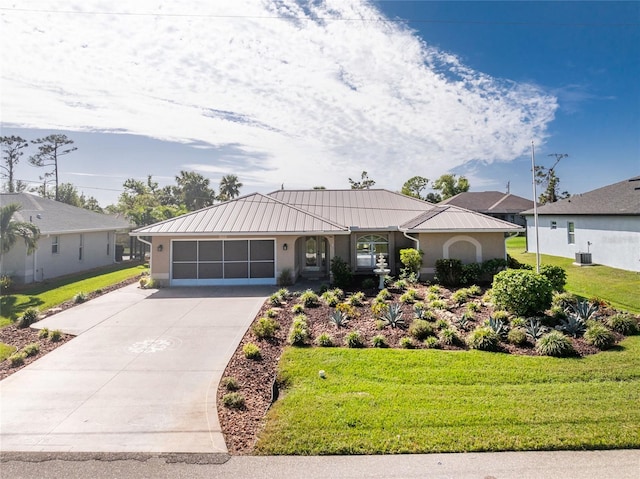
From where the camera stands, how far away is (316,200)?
22281 mm

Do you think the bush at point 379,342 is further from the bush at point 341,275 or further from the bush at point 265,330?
the bush at point 341,275

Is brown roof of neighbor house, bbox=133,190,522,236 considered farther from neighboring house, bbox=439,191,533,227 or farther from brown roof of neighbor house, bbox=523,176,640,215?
neighboring house, bbox=439,191,533,227

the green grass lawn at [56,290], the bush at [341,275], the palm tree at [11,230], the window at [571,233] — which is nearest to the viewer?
the green grass lawn at [56,290]

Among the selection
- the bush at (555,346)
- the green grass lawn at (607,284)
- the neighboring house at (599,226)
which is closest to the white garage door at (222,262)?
the bush at (555,346)

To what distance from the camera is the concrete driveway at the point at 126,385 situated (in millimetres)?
5082

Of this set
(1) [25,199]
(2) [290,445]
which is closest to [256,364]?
(2) [290,445]

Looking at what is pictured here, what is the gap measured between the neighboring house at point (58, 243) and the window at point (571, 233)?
29.8m

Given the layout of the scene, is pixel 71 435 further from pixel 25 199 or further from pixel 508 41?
pixel 25 199

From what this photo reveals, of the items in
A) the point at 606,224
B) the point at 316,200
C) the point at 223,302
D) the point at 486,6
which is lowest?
the point at 223,302

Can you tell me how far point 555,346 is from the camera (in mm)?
7598

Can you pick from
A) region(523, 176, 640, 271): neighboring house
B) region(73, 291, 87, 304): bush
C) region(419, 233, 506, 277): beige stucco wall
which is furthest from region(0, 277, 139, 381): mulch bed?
region(523, 176, 640, 271): neighboring house

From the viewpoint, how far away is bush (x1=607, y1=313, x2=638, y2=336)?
8.86m

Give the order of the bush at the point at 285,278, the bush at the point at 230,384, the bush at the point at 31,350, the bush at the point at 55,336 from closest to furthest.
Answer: the bush at the point at 230,384
the bush at the point at 31,350
the bush at the point at 55,336
the bush at the point at 285,278

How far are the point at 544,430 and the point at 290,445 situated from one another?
3.65 m
